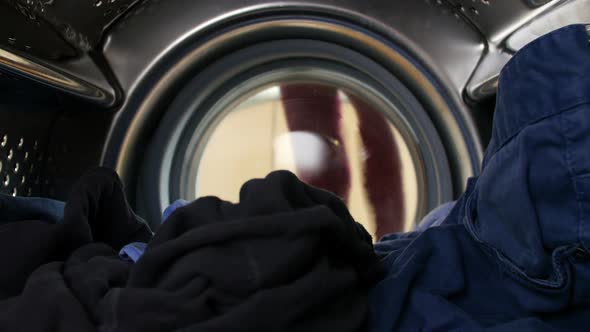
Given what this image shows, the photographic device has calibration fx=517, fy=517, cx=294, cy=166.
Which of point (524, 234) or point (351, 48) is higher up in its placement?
point (351, 48)

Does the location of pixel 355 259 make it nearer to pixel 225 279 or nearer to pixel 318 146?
pixel 225 279

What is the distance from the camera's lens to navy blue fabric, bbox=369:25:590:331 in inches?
11.9

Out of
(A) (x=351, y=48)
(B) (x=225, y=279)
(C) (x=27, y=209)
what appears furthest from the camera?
(A) (x=351, y=48)

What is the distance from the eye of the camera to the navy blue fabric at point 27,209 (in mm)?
430

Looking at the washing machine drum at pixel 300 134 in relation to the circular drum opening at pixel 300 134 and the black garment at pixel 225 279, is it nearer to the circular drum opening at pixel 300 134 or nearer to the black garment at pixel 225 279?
the circular drum opening at pixel 300 134

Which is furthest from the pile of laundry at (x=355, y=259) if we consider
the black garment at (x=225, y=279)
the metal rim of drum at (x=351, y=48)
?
the metal rim of drum at (x=351, y=48)

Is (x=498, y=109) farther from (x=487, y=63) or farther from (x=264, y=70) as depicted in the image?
(x=264, y=70)

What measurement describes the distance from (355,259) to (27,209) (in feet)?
0.97

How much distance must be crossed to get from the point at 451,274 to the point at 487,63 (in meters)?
0.44

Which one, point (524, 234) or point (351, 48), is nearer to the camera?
point (524, 234)

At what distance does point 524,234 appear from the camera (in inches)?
12.4

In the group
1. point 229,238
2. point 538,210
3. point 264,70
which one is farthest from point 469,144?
point 229,238

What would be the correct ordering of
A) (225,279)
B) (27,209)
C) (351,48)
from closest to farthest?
(225,279) → (27,209) → (351,48)

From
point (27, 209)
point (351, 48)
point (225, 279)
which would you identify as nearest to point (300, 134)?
point (351, 48)
